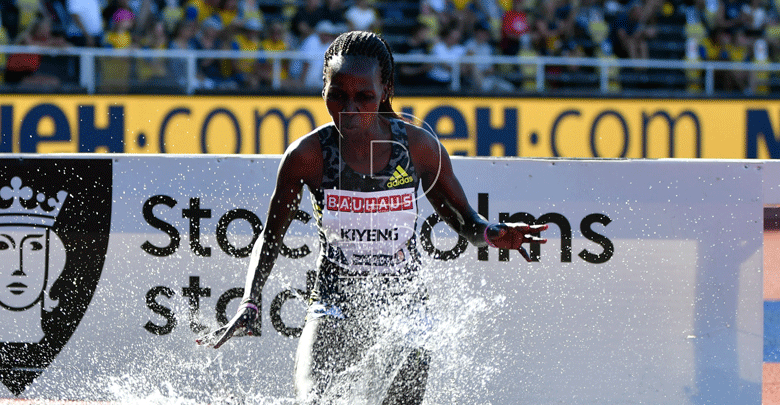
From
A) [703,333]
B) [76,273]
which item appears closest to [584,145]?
[703,333]

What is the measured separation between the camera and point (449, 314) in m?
4.57

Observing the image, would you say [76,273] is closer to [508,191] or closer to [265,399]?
[265,399]

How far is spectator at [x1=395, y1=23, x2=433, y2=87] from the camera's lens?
1124cm

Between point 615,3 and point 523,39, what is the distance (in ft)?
6.09

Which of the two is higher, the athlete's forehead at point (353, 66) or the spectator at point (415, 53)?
the spectator at point (415, 53)

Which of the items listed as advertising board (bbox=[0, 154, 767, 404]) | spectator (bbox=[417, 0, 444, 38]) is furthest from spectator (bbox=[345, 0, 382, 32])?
advertising board (bbox=[0, 154, 767, 404])

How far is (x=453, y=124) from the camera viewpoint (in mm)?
11344

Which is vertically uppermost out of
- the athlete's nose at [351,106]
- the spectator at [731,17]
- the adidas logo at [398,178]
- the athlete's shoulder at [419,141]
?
the spectator at [731,17]

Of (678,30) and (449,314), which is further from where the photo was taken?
(678,30)

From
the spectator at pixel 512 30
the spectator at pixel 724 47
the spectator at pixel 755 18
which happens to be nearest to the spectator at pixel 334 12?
the spectator at pixel 512 30

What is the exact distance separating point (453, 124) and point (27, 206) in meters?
7.35

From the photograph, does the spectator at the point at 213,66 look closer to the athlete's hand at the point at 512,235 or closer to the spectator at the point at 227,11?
the spectator at the point at 227,11

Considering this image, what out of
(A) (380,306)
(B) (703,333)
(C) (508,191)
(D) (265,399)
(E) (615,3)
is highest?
(E) (615,3)

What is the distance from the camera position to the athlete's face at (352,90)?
273 cm
